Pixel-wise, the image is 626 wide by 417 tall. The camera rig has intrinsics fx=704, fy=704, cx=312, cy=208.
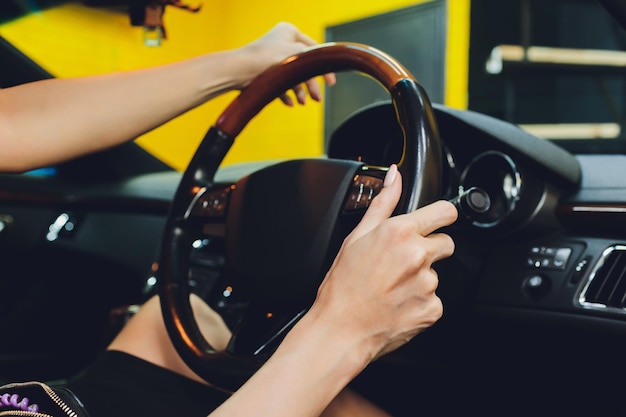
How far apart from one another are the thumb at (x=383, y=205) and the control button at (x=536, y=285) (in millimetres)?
384

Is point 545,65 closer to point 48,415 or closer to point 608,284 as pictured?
point 608,284

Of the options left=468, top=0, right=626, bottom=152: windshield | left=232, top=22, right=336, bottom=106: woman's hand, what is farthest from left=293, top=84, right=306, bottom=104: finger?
left=468, top=0, right=626, bottom=152: windshield

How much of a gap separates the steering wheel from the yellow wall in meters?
0.39

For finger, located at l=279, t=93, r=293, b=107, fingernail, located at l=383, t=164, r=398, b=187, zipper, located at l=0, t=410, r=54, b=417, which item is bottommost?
zipper, located at l=0, t=410, r=54, b=417

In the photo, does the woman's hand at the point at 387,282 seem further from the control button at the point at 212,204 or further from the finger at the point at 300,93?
the finger at the point at 300,93

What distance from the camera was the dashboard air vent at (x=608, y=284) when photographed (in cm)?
90

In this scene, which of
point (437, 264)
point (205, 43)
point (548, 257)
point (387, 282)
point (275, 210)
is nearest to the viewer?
point (387, 282)

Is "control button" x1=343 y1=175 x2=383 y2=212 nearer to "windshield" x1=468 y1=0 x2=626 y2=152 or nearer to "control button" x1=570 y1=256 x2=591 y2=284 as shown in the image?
"control button" x1=570 y1=256 x2=591 y2=284

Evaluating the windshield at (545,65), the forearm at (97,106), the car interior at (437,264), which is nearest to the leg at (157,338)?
the car interior at (437,264)

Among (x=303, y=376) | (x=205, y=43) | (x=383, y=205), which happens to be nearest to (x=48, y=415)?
(x=303, y=376)

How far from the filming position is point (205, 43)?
3709mm

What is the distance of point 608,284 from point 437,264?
307 mm

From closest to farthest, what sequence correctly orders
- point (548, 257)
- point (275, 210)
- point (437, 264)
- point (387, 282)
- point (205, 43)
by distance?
point (387, 282) → point (437, 264) → point (275, 210) → point (548, 257) → point (205, 43)

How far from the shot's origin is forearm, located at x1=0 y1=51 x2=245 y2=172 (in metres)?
0.91
